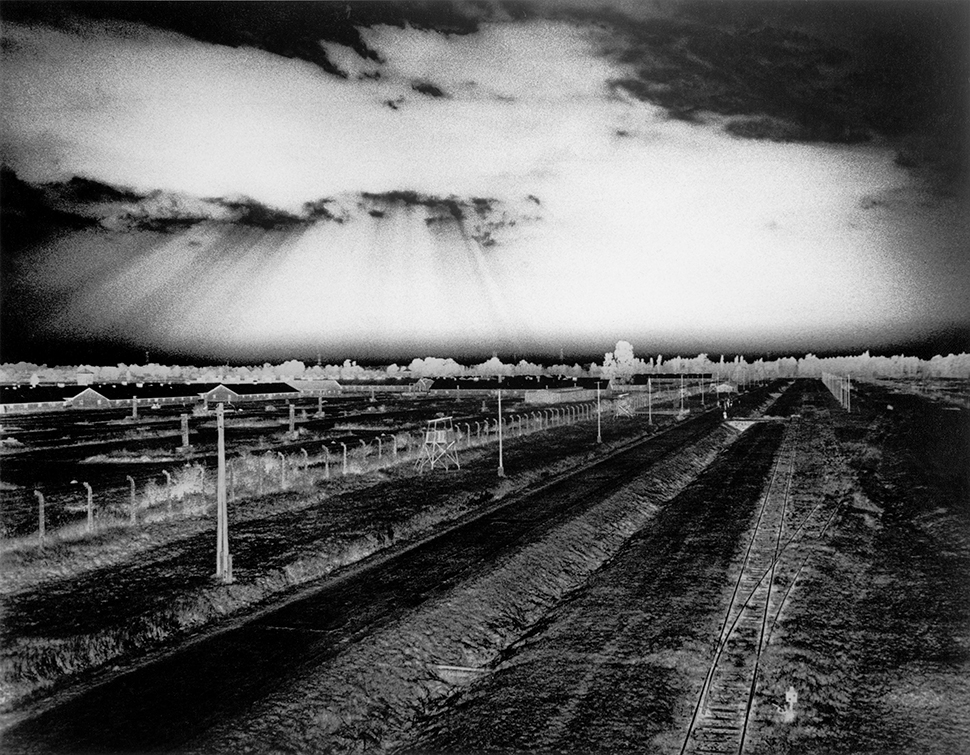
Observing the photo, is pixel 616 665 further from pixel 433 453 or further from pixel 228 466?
pixel 228 466

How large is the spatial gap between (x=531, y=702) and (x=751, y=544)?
12624 millimetres

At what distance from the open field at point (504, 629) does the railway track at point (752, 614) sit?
0.06 metres

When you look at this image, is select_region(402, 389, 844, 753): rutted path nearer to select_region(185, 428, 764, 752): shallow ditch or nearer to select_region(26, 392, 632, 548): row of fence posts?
select_region(185, 428, 764, 752): shallow ditch

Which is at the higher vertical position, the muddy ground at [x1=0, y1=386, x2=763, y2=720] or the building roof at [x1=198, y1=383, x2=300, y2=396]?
the building roof at [x1=198, y1=383, x2=300, y2=396]

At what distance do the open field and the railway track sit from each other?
0.21ft

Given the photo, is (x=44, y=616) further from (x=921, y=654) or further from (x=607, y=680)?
(x=921, y=654)

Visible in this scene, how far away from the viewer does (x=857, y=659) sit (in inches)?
503

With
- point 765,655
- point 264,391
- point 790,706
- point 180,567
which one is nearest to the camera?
point 790,706

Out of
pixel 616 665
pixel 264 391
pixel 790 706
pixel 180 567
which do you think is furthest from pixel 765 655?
pixel 264 391

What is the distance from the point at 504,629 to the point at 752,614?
5.40 m

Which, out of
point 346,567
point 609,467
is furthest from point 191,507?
point 609,467

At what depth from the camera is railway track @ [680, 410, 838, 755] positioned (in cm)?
1045

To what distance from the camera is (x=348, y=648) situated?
12922 mm

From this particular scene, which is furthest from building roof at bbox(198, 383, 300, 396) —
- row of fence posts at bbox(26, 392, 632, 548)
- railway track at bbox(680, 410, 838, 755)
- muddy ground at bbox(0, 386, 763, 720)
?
railway track at bbox(680, 410, 838, 755)
